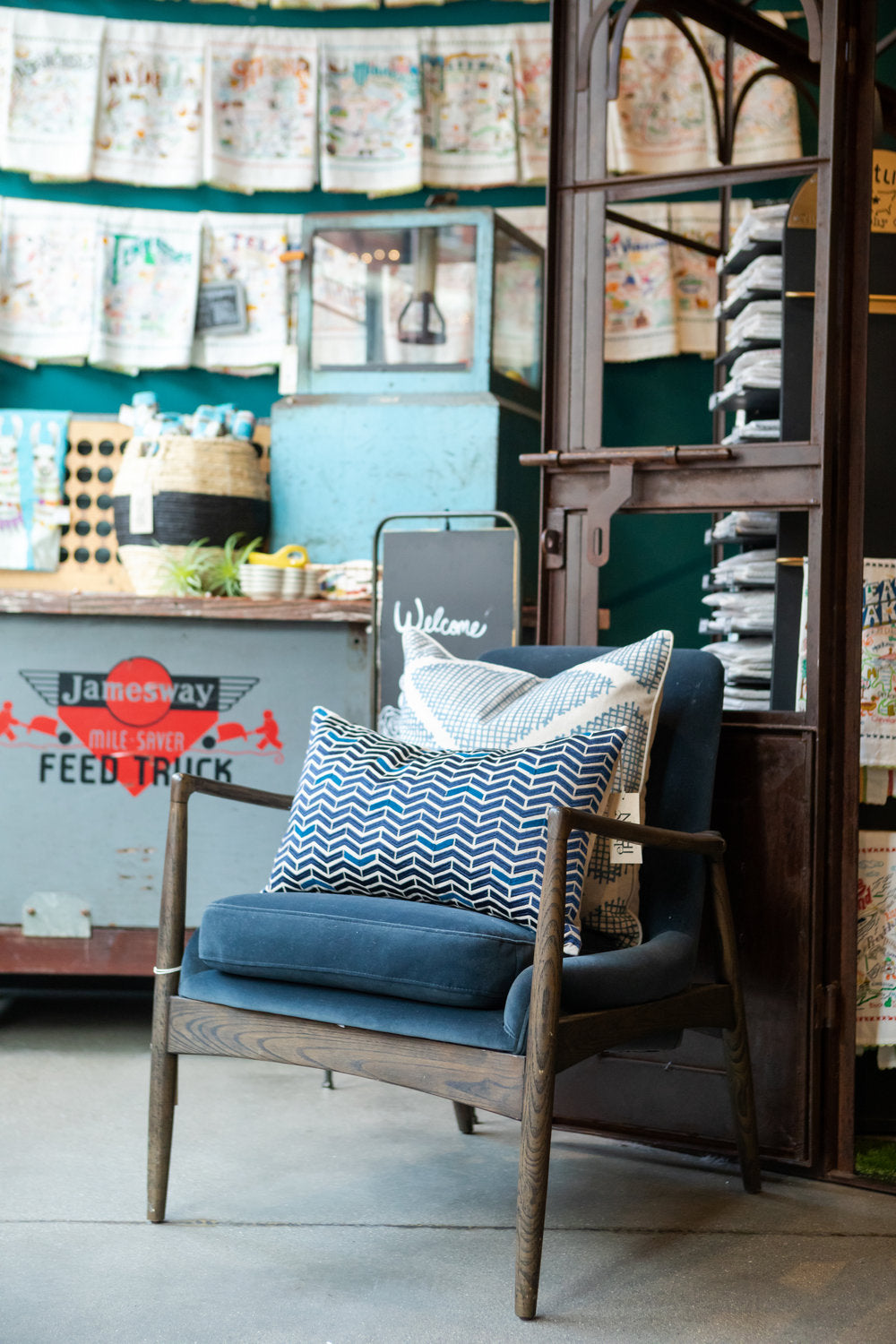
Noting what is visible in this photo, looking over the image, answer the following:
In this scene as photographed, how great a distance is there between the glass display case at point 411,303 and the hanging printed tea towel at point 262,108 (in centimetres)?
66

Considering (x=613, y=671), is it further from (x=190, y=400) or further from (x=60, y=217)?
(x=60, y=217)

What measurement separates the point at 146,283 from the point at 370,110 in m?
0.95

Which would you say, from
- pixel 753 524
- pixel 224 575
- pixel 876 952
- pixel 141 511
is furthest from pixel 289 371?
pixel 876 952

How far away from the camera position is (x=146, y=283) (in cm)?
450

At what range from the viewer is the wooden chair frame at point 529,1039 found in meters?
1.72

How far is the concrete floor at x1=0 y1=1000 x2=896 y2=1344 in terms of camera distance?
176 cm

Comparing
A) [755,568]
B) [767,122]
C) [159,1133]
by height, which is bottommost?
[159,1133]

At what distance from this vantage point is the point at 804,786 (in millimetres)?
2385

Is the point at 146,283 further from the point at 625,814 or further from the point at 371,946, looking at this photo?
the point at 371,946

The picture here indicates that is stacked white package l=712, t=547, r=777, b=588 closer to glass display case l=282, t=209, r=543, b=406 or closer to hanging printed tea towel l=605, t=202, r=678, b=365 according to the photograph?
glass display case l=282, t=209, r=543, b=406

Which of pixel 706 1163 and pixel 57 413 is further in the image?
pixel 57 413

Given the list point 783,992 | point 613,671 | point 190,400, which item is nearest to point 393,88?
point 190,400

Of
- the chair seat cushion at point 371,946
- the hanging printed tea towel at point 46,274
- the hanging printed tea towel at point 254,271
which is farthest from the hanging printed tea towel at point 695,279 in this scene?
the chair seat cushion at point 371,946

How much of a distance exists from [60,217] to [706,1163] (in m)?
3.66
